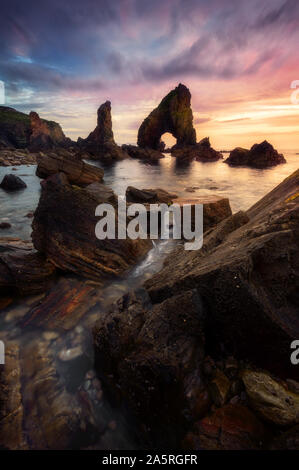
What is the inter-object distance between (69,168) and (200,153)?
238 feet

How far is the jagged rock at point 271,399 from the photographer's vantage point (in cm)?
274

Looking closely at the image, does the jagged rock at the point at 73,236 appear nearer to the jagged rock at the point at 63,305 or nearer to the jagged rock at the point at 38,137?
the jagged rock at the point at 63,305

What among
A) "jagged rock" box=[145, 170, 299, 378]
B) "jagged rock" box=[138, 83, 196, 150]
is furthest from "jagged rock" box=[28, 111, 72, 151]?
"jagged rock" box=[145, 170, 299, 378]

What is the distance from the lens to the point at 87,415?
3762 millimetres

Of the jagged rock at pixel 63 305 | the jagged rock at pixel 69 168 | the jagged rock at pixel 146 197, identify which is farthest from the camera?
A: the jagged rock at pixel 69 168

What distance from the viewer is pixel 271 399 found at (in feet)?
9.46

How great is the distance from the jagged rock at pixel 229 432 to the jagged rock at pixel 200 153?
8465 centimetres

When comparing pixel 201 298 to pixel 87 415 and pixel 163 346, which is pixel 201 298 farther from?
pixel 87 415

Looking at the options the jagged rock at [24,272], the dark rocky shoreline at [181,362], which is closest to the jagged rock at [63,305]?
the dark rocky shoreline at [181,362]

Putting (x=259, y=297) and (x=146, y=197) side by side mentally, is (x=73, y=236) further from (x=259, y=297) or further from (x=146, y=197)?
(x=146, y=197)

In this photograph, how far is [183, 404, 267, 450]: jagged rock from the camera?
2746 millimetres

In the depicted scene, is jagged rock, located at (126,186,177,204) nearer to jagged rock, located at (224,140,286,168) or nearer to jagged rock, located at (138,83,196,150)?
jagged rock, located at (224,140,286,168)

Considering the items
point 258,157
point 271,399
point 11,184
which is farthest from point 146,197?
point 258,157
